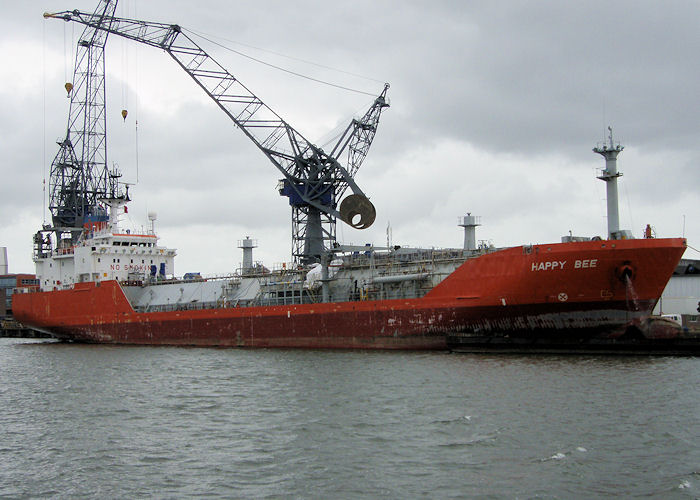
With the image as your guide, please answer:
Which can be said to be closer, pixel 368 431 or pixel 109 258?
pixel 368 431

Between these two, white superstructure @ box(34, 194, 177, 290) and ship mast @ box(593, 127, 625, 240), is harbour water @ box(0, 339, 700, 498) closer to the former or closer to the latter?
ship mast @ box(593, 127, 625, 240)

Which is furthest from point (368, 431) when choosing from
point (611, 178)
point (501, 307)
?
point (611, 178)

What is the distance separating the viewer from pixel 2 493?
36.6 ft

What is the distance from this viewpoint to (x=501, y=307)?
81.0 feet

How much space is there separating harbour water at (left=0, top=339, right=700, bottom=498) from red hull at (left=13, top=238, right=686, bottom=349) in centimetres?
176

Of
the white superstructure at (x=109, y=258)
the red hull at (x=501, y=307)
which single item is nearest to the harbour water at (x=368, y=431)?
the red hull at (x=501, y=307)

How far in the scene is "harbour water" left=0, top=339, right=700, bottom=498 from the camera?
11148 mm

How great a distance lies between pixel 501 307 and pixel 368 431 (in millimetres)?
11758

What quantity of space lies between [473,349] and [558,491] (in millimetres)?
14648

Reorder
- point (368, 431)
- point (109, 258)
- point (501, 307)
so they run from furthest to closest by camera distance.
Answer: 1. point (109, 258)
2. point (501, 307)
3. point (368, 431)

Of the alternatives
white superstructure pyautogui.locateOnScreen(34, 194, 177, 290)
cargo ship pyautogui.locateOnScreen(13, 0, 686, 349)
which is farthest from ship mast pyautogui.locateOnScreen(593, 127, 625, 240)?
white superstructure pyautogui.locateOnScreen(34, 194, 177, 290)

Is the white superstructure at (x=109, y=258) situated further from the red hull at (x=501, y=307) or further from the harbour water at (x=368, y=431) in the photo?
the harbour water at (x=368, y=431)

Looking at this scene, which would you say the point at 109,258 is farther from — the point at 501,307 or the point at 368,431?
the point at 368,431

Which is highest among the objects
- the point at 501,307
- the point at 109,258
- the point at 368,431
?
the point at 109,258
